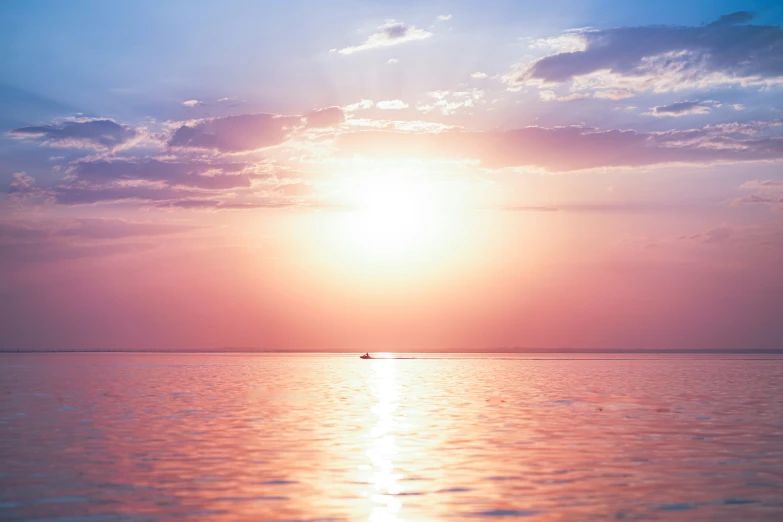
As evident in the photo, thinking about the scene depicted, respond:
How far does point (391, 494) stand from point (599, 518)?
621 cm

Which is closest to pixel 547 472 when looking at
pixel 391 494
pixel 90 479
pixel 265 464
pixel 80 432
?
pixel 391 494

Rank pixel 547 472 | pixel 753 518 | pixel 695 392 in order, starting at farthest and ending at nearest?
pixel 695 392 < pixel 547 472 < pixel 753 518

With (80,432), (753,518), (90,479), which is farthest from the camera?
(80,432)

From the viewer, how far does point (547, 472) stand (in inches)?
1088

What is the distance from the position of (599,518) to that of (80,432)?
2750 centimetres

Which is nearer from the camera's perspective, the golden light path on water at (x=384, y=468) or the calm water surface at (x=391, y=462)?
the golden light path on water at (x=384, y=468)

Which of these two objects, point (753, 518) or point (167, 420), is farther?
point (167, 420)

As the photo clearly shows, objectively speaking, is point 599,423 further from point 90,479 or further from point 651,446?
point 90,479

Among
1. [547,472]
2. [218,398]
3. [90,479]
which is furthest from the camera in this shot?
[218,398]

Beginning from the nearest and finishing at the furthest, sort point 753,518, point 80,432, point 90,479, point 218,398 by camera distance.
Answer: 1. point 753,518
2. point 90,479
3. point 80,432
4. point 218,398

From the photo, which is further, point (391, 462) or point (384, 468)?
point (391, 462)

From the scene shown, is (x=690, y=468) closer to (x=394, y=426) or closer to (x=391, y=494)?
(x=391, y=494)

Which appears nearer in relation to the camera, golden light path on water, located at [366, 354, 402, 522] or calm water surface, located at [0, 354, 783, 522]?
golden light path on water, located at [366, 354, 402, 522]

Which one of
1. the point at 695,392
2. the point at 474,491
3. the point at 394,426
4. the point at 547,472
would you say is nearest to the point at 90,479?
the point at 474,491
